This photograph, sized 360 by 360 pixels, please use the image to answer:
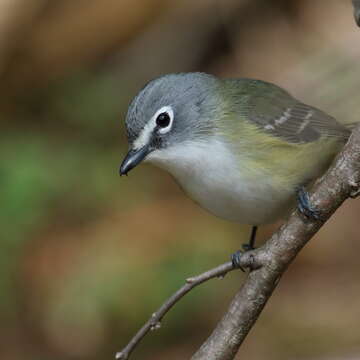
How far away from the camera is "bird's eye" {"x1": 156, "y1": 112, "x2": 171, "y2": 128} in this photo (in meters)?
3.69

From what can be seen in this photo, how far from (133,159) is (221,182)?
446 millimetres

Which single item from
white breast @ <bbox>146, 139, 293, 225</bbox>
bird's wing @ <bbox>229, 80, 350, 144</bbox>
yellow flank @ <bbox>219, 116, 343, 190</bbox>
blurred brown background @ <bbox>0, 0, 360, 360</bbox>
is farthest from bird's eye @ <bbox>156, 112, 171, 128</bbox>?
blurred brown background @ <bbox>0, 0, 360, 360</bbox>

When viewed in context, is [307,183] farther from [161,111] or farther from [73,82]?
[73,82]

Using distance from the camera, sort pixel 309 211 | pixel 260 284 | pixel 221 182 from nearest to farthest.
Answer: pixel 309 211, pixel 260 284, pixel 221 182

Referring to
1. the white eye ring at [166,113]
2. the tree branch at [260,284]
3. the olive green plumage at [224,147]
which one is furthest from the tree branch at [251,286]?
the white eye ring at [166,113]

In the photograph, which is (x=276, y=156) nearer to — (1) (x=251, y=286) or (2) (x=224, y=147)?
(2) (x=224, y=147)

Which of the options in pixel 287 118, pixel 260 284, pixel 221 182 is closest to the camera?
pixel 260 284

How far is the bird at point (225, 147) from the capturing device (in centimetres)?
359

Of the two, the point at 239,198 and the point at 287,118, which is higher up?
the point at 287,118

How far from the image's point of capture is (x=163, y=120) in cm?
372

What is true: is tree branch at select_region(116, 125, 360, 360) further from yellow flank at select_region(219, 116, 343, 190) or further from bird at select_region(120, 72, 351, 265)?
yellow flank at select_region(219, 116, 343, 190)


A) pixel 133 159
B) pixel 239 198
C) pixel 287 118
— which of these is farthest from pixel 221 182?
pixel 287 118

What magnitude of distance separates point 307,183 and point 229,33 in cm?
471

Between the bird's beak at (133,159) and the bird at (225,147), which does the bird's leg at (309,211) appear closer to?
the bird at (225,147)
